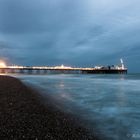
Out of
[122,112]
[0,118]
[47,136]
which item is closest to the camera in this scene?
[47,136]

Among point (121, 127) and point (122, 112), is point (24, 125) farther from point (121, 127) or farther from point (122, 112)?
point (122, 112)

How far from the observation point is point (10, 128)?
35.4 ft

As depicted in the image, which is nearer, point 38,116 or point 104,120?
point 38,116

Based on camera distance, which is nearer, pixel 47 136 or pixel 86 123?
pixel 47 136

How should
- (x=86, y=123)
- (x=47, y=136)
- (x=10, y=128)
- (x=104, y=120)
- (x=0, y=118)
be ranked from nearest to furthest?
(x=47, y=136), (x=10, y=128), (x=0, y=118), (x=86, y=123), (x=104, y=120)

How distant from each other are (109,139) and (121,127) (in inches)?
91.2

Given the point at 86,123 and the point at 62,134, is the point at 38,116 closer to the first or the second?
the point at 86,123

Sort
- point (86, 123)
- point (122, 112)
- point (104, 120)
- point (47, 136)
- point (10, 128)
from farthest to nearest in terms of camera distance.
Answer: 1. point (122, 112)
2. point (104, 120)
3. point (86, 123)
4. point (10, 128)
5. point (47, 136)

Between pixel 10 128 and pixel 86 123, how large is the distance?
419 cm

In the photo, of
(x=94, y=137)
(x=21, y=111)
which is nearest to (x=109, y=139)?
(x=94, y=137)

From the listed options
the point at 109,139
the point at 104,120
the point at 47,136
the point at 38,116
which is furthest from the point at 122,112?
the point at 47,136

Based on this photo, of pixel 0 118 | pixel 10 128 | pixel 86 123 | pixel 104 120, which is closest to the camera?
pixel 10 128

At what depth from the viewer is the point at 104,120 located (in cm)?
1473

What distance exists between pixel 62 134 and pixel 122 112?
7.82 meters
